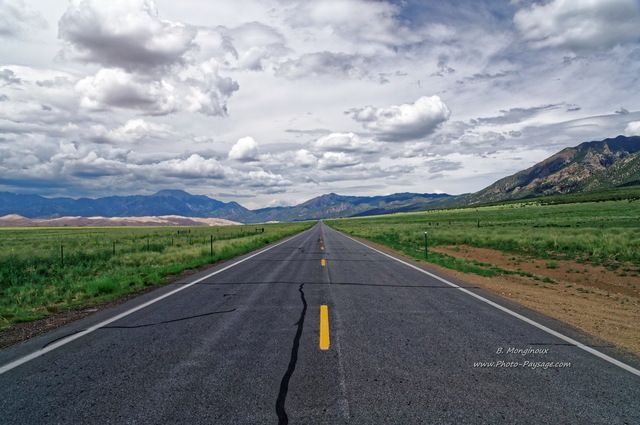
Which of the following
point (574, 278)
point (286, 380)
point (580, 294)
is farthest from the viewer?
point (574, 278)

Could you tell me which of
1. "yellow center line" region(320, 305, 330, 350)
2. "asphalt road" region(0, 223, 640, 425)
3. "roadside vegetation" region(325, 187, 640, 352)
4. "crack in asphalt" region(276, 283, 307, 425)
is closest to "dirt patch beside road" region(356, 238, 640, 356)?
"roadside vegetation" region(325, 187, 640, 352)

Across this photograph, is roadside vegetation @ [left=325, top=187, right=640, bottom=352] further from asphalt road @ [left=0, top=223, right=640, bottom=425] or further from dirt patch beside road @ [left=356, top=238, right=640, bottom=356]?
asphalt road @ [left=0, top=223, right=640, bottom=425]

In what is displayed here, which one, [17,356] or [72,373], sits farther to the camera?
[17,356]

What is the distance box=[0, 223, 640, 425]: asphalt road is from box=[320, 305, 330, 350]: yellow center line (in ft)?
0.29

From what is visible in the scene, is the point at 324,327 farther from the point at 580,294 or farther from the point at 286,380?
the point at 580,294

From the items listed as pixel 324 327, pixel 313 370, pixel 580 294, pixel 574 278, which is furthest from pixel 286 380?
pixel 574 278

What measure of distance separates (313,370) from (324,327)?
1686 mm

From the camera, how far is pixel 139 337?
17.3 ft

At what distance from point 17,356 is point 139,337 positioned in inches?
58.6

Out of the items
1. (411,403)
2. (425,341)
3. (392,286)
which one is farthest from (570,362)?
(392,286)

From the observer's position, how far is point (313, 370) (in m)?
3.95

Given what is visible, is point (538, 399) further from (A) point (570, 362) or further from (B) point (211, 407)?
(B) point (211, 407)

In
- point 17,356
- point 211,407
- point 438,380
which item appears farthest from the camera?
point 17,356

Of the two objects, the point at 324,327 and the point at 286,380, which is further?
the point at 324,327
